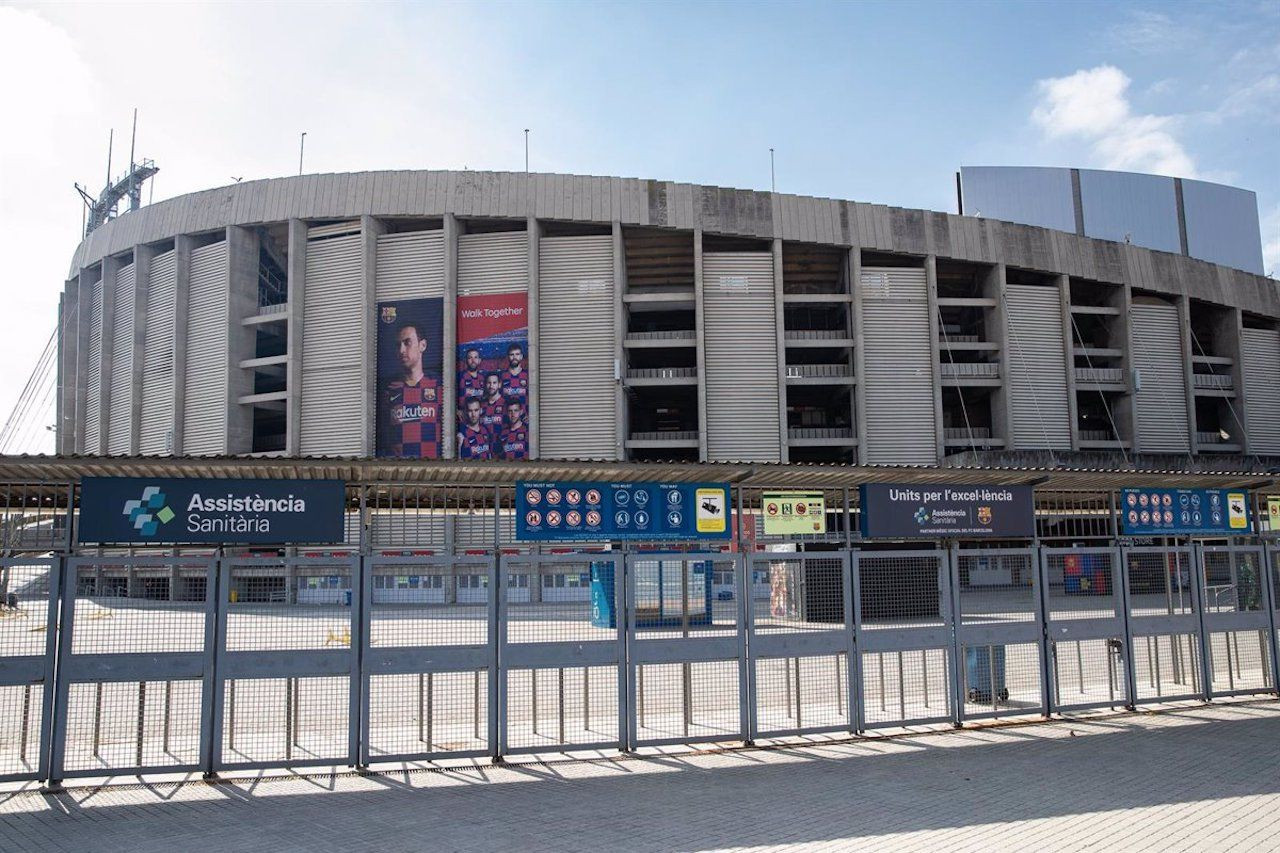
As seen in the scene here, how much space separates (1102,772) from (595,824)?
5119mm

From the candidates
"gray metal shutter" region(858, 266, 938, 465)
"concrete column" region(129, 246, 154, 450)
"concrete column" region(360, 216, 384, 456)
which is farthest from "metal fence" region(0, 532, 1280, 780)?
"concrete column" region(129, 246, 154, 450)

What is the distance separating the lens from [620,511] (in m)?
10.3

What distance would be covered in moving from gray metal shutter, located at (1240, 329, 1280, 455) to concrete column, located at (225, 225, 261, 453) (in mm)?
54864

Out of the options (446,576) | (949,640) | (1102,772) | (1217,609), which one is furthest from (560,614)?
(1217,609)

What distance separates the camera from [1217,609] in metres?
12.7

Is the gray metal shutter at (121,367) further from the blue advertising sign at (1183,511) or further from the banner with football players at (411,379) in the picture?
the blue advertising sign at (1183,511)

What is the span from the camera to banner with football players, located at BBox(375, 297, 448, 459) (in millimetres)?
42781

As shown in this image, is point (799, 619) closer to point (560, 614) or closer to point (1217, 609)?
point (560, 614)

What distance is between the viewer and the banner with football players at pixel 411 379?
1684 inches

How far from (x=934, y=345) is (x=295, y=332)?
3230 cm

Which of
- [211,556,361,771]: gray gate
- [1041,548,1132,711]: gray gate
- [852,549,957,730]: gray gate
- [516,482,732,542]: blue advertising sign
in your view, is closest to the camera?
[211,556,361,771]: gray gate

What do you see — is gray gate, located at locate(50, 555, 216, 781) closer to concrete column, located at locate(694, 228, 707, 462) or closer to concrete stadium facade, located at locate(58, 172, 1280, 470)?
concrete stadium facade, located at locate(58, 172, 1280, 470)

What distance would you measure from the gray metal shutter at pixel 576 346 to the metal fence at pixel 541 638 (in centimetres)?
2983

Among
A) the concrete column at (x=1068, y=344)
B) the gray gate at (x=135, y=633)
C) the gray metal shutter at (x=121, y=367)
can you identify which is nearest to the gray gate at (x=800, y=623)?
the gray gate at (x=135, y=633)
